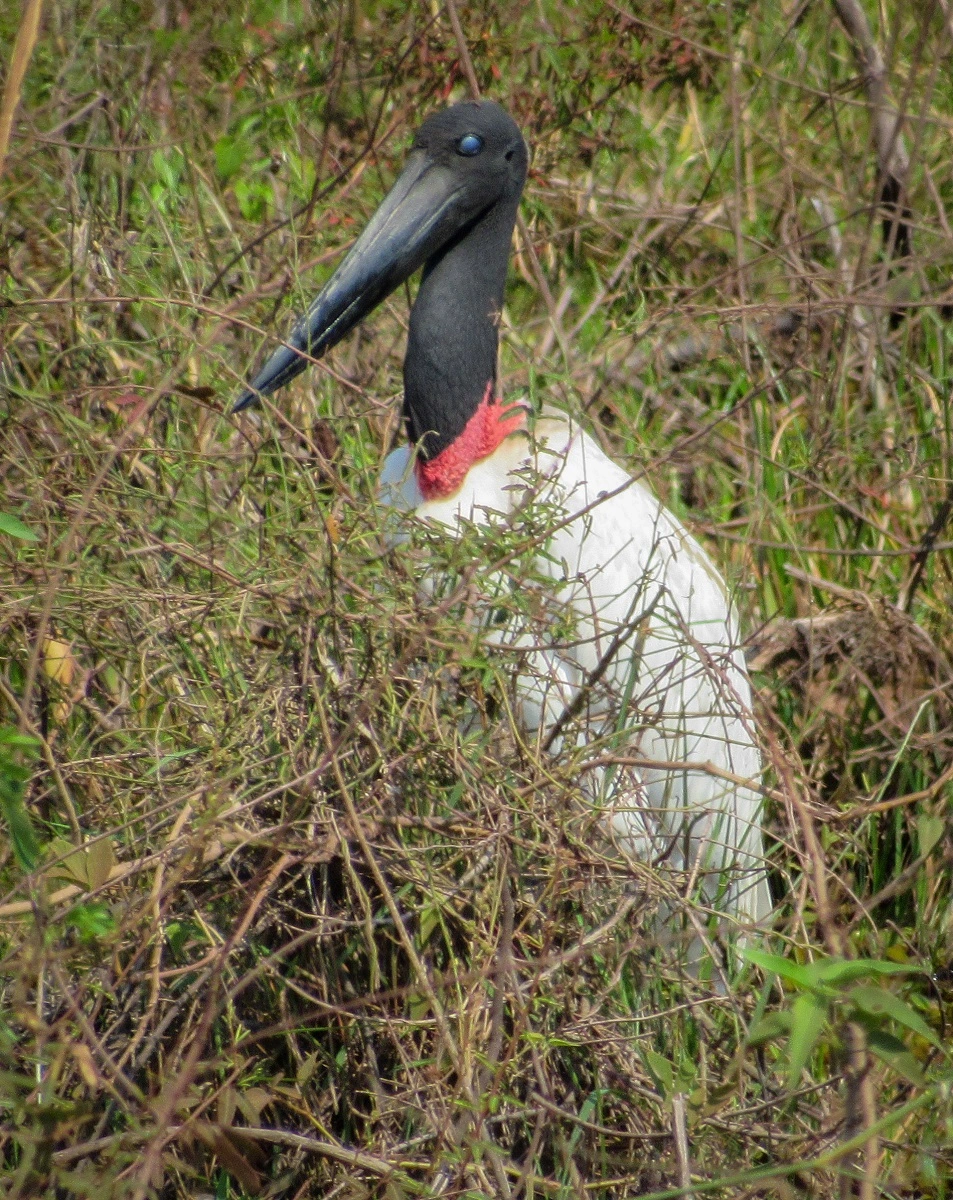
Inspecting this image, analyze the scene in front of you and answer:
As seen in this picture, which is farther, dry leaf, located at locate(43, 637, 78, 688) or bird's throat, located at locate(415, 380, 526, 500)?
bird's throat, located at locate(415, 380, 526, 500)

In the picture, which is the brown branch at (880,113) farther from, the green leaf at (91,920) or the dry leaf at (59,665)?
the green leaf at (91,920)

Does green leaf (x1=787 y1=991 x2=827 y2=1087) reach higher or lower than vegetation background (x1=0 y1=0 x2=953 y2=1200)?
lower

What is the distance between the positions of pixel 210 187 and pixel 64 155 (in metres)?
0.47

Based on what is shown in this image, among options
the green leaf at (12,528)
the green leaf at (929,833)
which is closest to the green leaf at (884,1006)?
the green leaf at (929,833)

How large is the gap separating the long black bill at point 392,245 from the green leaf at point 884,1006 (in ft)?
6.28

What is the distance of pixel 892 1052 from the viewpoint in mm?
1540

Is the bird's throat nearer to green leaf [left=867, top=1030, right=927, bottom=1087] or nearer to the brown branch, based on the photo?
the brown branch

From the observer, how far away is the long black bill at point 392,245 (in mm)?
3105

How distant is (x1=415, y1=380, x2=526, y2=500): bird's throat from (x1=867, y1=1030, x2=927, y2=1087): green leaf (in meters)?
1.63

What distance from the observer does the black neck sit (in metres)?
3.08

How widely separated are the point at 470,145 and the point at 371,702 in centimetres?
162

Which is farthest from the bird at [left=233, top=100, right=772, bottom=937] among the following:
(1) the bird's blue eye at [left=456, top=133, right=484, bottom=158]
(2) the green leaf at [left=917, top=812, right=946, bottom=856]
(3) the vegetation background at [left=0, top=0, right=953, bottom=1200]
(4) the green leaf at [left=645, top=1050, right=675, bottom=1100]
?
(4) the green leaf at [left=645, top=1050, right=675, bottom=1100]

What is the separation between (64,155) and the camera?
11.5ft

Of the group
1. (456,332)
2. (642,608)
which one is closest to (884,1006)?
(642,608)
